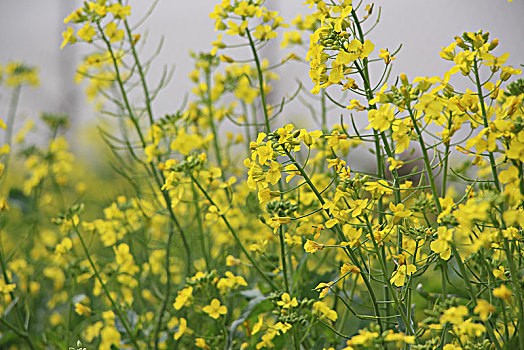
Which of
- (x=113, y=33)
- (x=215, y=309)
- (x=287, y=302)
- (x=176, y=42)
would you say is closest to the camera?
(x=287, y=302)

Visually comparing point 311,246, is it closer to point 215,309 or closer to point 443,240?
point 443,240

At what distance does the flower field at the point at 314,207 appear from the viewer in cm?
62

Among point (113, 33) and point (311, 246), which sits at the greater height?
point (113, 33)

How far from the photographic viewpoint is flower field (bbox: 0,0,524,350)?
62cm

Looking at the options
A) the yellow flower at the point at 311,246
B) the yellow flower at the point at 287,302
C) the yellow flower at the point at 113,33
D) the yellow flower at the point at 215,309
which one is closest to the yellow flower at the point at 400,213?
the yellow flower at the point at 311,246

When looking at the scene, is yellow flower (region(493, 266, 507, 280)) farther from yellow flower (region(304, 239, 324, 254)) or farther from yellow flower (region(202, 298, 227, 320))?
yellow flower (region(202, 298, 227, 320))

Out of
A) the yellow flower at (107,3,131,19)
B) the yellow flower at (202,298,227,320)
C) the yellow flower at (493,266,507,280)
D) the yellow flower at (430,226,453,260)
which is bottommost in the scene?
the yellow flower at (202,298,227,320)

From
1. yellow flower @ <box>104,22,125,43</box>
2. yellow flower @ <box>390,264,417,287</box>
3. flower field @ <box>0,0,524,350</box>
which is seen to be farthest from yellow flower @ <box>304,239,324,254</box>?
yellow flower @ <box>104,22,125,43</box>

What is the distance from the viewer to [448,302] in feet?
2.03

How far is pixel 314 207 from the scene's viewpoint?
113 cm

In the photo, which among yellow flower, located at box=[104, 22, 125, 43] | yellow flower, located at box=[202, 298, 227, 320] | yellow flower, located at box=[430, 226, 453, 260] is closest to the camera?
yellow flower, located at box=[430, 226, 453, 260]

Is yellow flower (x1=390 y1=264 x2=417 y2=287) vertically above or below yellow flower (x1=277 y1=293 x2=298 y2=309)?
above

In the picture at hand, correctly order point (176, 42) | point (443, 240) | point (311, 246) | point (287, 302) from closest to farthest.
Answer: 1. point (443, 240)
2. point (311, 246)
3. point (287, 302)
4. point (176, 42)

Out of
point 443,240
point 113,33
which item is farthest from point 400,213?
point 113,33
